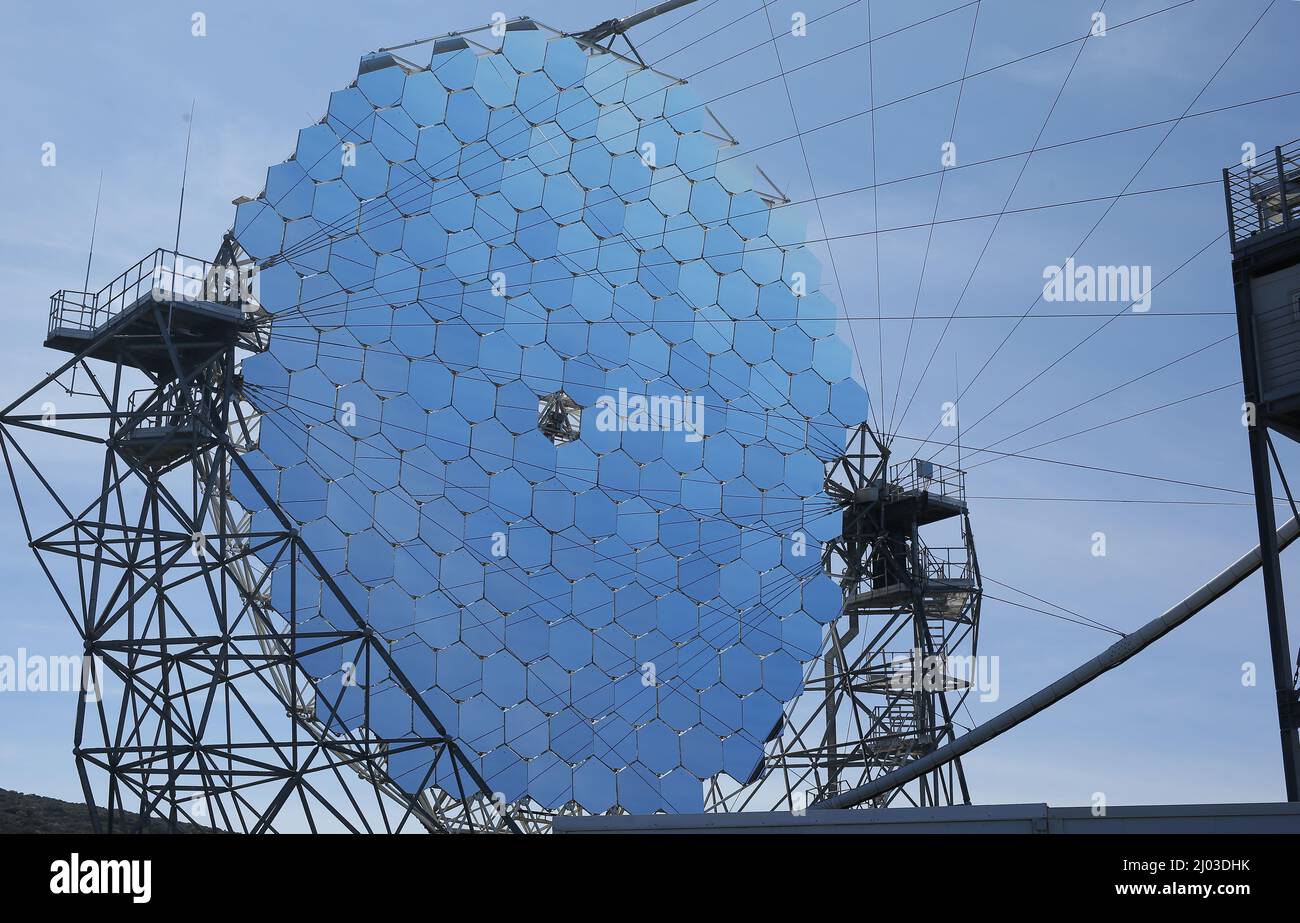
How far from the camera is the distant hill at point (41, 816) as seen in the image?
34.2 meters

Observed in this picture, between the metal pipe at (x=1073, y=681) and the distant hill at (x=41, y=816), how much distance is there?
51.4 ft

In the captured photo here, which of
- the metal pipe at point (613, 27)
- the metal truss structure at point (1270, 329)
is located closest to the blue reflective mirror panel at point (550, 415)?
the metal pipe at point (613, 27)

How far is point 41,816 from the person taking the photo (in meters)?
35.9

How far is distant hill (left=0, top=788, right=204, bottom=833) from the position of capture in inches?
1348

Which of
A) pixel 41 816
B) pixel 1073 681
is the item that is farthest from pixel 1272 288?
pixel 41 816

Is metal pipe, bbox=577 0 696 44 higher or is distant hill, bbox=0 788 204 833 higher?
metal pipe, bbox=577 0 696 44

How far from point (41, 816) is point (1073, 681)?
2447 cm

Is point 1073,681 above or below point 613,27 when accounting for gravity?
below

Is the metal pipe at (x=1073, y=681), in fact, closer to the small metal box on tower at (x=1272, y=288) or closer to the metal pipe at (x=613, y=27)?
the small metal box on tower at (x=1272, y=288)

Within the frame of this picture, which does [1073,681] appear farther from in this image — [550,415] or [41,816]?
[41,816]

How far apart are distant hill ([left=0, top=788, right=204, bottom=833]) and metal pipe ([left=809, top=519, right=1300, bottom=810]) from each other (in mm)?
15676

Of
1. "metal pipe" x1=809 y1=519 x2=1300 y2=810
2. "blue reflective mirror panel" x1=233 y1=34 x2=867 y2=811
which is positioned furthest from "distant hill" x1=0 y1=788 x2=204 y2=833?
"metal pipe" x1=809 y1=519 x2=1300 y2=810

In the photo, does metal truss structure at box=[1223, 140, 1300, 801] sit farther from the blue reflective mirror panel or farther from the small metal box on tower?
the blue reflective mirror panel
